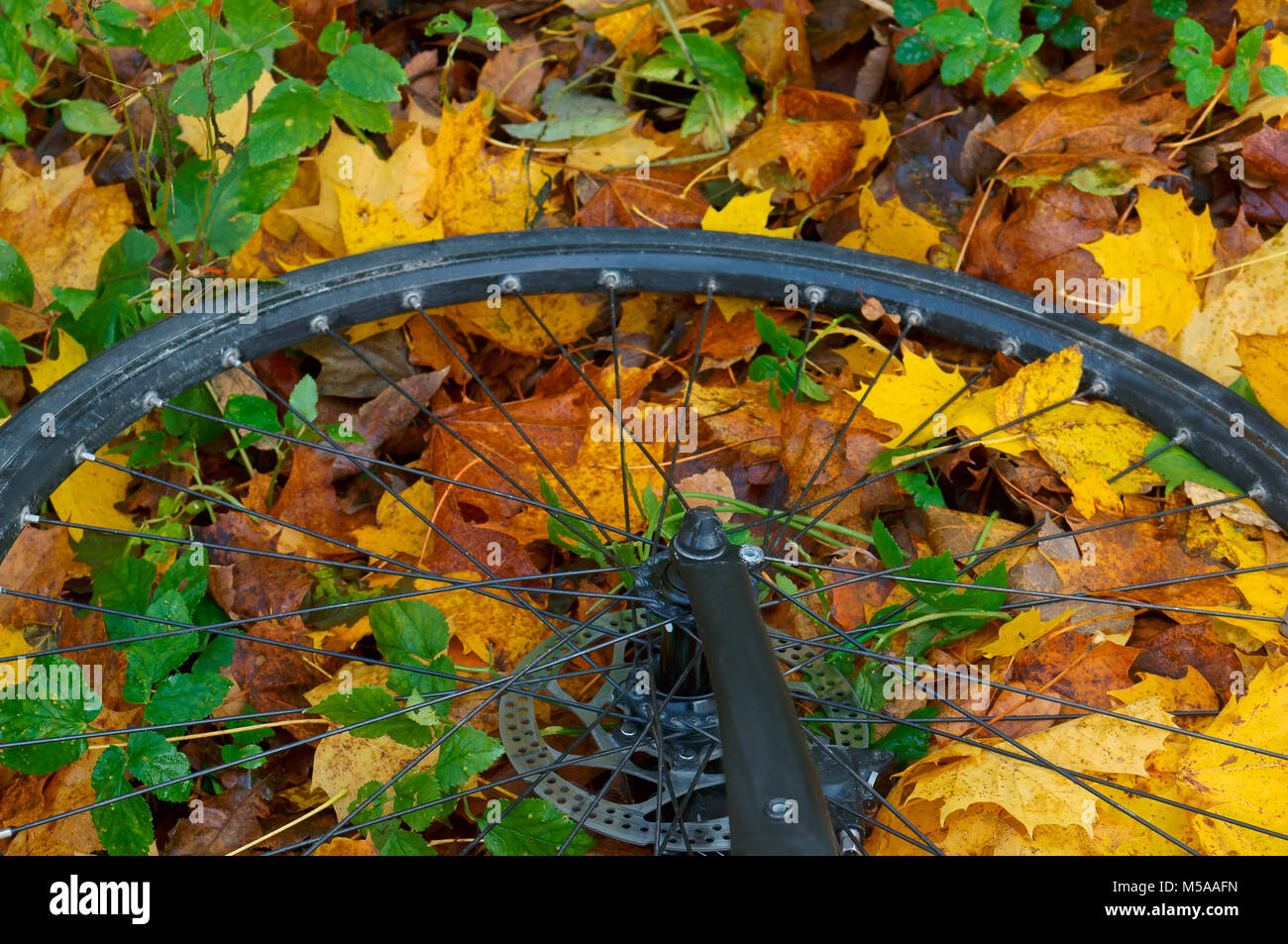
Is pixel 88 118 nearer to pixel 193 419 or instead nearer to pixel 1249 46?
pixel 193 419

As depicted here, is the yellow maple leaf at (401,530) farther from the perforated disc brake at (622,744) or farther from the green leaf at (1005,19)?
the green leaf at (1005,19)

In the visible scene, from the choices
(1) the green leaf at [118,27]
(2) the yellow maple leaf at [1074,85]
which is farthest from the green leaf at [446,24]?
(2) the yellow maple leaf at [1074,85]

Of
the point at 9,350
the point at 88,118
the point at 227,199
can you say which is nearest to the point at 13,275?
the point at 9,350

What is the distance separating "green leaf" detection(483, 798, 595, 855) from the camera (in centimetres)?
121

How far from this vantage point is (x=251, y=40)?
171 cm

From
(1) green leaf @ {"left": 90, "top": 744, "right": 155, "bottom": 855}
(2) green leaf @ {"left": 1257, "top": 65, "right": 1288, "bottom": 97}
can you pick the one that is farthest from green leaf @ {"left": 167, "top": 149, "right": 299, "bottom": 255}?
(2) green leaf @ {"left": 1257, "top": 65, "right": 1288, "bottom": 97}

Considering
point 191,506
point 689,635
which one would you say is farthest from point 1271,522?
point 191,506

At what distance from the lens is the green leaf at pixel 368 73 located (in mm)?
1723

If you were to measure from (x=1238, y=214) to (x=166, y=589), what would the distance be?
5.53 ft

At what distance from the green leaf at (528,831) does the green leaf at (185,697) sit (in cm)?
37

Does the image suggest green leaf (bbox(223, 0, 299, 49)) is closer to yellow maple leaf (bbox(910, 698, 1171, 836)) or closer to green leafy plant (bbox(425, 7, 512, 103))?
green leafy plant (bbox(425, 7, 512, 103))
